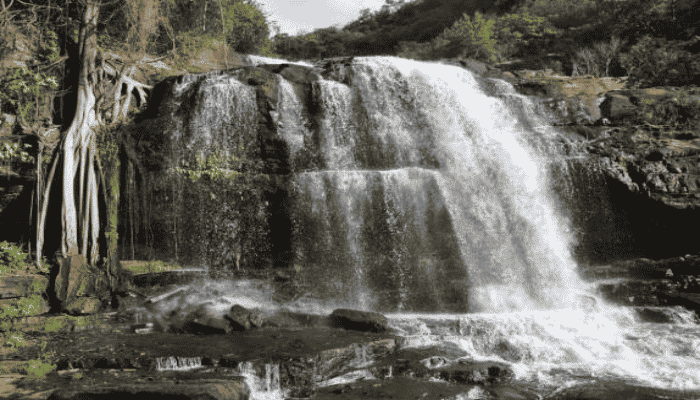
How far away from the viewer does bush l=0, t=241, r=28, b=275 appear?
23.5 ft

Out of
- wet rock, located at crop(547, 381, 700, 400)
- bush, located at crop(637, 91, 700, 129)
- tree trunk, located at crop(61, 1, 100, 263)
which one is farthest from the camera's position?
bush, located at crop(637, 91, 700, 129)

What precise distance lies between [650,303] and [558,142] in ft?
12.8

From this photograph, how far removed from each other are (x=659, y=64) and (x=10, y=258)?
51.8ft

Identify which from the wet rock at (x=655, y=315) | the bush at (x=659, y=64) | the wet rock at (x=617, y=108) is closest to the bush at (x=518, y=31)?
the bush at (x=659, y=64)

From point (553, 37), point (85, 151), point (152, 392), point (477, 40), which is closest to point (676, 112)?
point (553, 37)

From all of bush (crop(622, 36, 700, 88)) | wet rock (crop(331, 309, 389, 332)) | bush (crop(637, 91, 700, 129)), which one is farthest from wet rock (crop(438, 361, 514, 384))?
bush (crop(622, 36, 700, 88))

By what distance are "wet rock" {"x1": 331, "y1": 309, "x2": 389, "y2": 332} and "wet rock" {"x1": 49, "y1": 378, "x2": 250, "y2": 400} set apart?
2.91 meters

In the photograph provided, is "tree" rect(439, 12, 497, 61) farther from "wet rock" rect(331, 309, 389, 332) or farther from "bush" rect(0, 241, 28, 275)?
"bush" rect(0, 241, 28, 275)

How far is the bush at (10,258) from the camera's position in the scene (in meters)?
7.16

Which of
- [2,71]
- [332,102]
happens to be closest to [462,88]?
[332,102]

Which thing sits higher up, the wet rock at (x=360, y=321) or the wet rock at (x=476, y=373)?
the wet rock at (x=360, y=321)

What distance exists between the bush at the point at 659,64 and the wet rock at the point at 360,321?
1067 centimetres

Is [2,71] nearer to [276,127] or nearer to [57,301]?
[57,301]

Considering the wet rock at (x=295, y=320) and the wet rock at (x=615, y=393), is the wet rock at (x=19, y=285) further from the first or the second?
the wet rock at (x=615, y=393)
